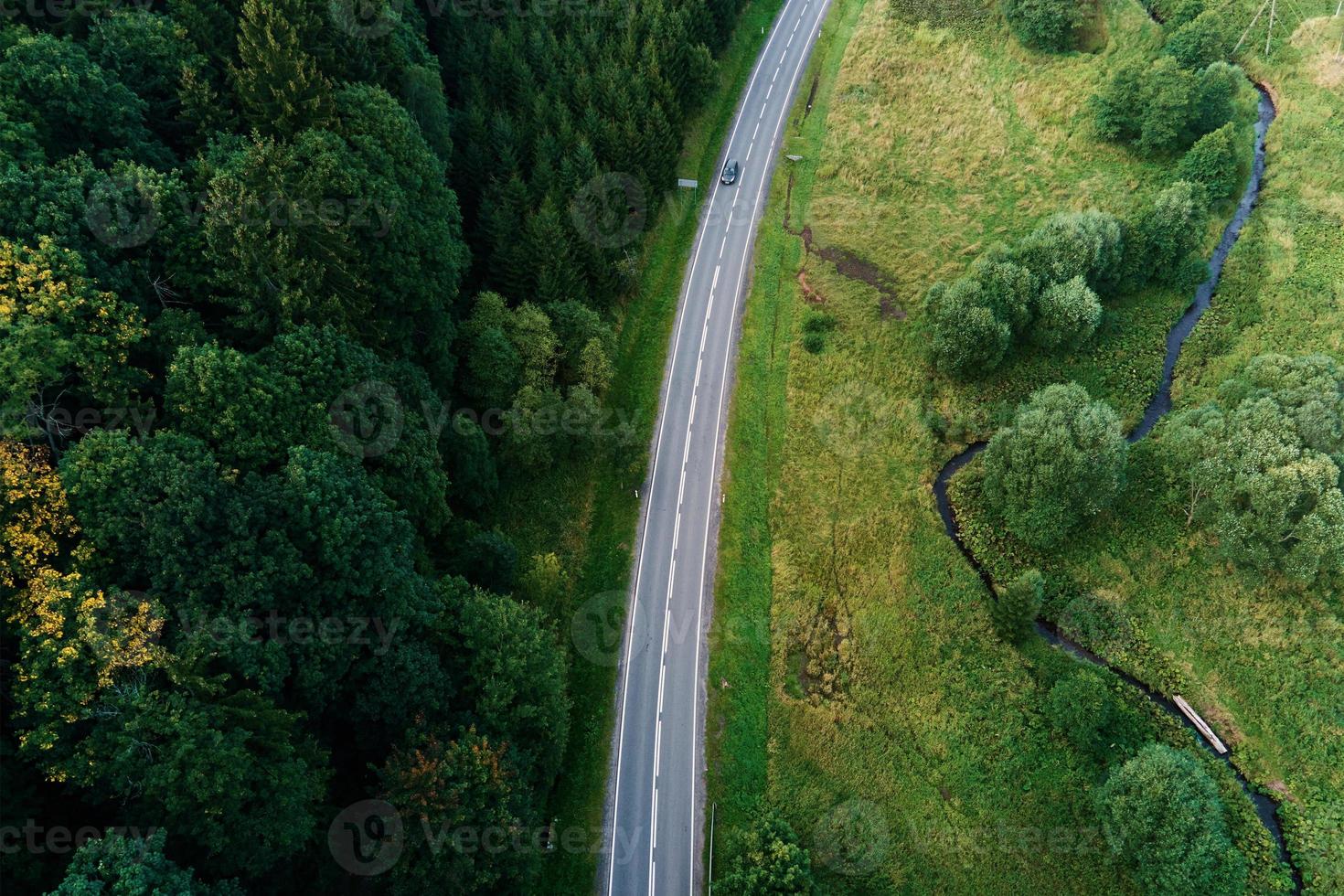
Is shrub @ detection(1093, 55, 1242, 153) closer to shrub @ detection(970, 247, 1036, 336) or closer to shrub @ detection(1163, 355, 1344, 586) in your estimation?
shrub @ detection(970, 247, 1036, 336)

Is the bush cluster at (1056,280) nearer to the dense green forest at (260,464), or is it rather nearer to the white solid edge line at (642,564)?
the white solid edge line at (642,564)

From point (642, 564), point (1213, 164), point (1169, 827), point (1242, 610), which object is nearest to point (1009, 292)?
point (1242, 610)

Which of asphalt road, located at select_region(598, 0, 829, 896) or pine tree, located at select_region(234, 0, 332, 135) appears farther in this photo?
pine tree, located at select_region(234, 0, 332, 135)

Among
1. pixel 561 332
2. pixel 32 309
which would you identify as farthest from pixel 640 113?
pixel 32 309

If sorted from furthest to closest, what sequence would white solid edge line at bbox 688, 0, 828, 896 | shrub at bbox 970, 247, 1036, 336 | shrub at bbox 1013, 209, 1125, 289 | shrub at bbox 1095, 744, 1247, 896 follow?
shrub at bbox 1013, 209, 1125, 289 → shrub at bbox 970, 247, 1036, 336 → white solid edge line at bbox 688, 0, 828, 896 → shrub at bbox 1095, 744, 1247, 896

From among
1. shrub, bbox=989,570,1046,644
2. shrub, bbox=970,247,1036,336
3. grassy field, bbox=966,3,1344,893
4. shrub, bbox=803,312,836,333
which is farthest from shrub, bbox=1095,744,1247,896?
shrub, bbox=803,312,836,333

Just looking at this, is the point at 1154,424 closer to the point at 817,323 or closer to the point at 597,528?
the point at 817,323

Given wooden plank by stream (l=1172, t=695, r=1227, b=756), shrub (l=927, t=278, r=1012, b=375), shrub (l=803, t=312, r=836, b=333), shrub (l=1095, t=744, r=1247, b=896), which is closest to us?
shrub (l=1095, t=744, r=1247, b=896)

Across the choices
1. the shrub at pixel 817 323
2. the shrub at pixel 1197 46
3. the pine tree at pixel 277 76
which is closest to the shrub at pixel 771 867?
the shrub at pixel 817 323
